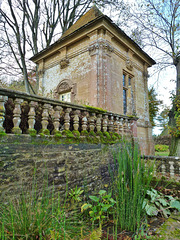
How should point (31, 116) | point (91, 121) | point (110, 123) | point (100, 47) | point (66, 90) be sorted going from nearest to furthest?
point (31, 116)
point (91, 121)
point (110, 123)
point (100, 47)
point (66, 90)

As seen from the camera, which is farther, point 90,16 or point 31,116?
point 90,16

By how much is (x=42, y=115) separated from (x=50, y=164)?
99cm

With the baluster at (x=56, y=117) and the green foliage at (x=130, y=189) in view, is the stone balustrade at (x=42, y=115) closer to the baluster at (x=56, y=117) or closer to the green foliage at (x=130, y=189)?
the baluster at (x=56, y=117)

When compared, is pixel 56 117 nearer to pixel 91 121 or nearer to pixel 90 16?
pixel 91 121

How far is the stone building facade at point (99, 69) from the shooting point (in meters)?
7.35

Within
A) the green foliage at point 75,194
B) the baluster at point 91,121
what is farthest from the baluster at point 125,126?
the green foliage at point 75,194

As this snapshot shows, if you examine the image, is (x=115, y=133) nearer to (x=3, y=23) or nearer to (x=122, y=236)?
(x=122, y=236)

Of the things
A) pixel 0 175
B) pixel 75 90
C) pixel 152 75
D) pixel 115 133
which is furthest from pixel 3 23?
pixel 0 175

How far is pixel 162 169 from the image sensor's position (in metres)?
4.82

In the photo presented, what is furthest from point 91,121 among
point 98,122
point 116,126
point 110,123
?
point 116,126

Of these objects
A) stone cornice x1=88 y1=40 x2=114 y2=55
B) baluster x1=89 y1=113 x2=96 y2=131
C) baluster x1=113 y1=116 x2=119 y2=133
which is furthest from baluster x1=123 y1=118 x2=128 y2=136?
stone cornice x1=88 y1=40 x2=114 y2=55

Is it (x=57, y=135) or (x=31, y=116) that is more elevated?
(x=31, y=116)

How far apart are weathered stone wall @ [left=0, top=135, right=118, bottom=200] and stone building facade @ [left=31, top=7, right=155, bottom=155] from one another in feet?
10.1

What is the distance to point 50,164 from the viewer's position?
2.93 m
